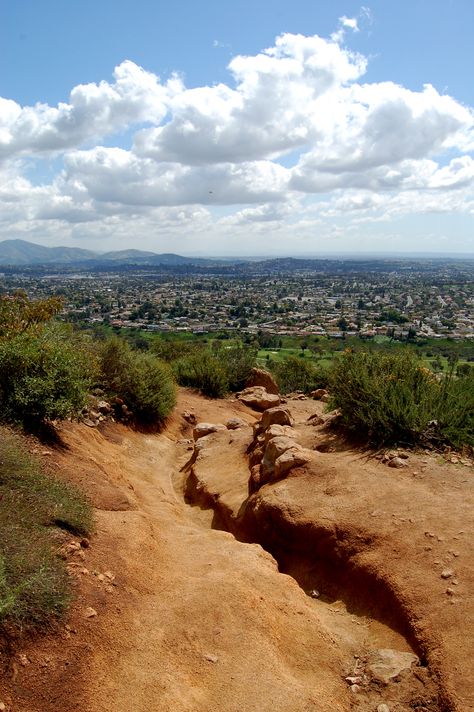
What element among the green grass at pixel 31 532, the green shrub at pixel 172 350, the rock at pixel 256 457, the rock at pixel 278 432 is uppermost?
the green grass at pixel 31 532

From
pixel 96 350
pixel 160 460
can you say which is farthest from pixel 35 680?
pixel 96 350

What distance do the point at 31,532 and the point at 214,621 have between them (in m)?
2.25

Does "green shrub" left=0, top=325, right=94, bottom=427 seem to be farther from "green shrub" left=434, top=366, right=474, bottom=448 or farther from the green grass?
"green shrub" left=434, top=366, right=474, bottom=448

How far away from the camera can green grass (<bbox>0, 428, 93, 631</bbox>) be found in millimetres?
4535

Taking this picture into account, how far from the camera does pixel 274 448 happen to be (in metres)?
10.1

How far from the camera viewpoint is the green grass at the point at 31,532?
454 cm

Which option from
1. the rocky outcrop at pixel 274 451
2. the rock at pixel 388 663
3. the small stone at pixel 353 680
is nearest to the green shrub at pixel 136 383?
the rocky outcrop at pixel 274 451

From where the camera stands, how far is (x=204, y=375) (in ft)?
72.1

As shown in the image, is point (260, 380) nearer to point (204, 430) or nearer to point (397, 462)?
point (204, 430)

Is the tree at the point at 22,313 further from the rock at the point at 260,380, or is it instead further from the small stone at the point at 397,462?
the rock at the point at 260,380

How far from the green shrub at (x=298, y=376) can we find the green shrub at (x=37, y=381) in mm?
16022

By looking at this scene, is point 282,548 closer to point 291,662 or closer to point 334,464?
point 334,464

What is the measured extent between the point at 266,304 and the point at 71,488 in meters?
111

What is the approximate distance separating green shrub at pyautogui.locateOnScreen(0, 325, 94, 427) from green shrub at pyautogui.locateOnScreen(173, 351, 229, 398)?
11.3m
